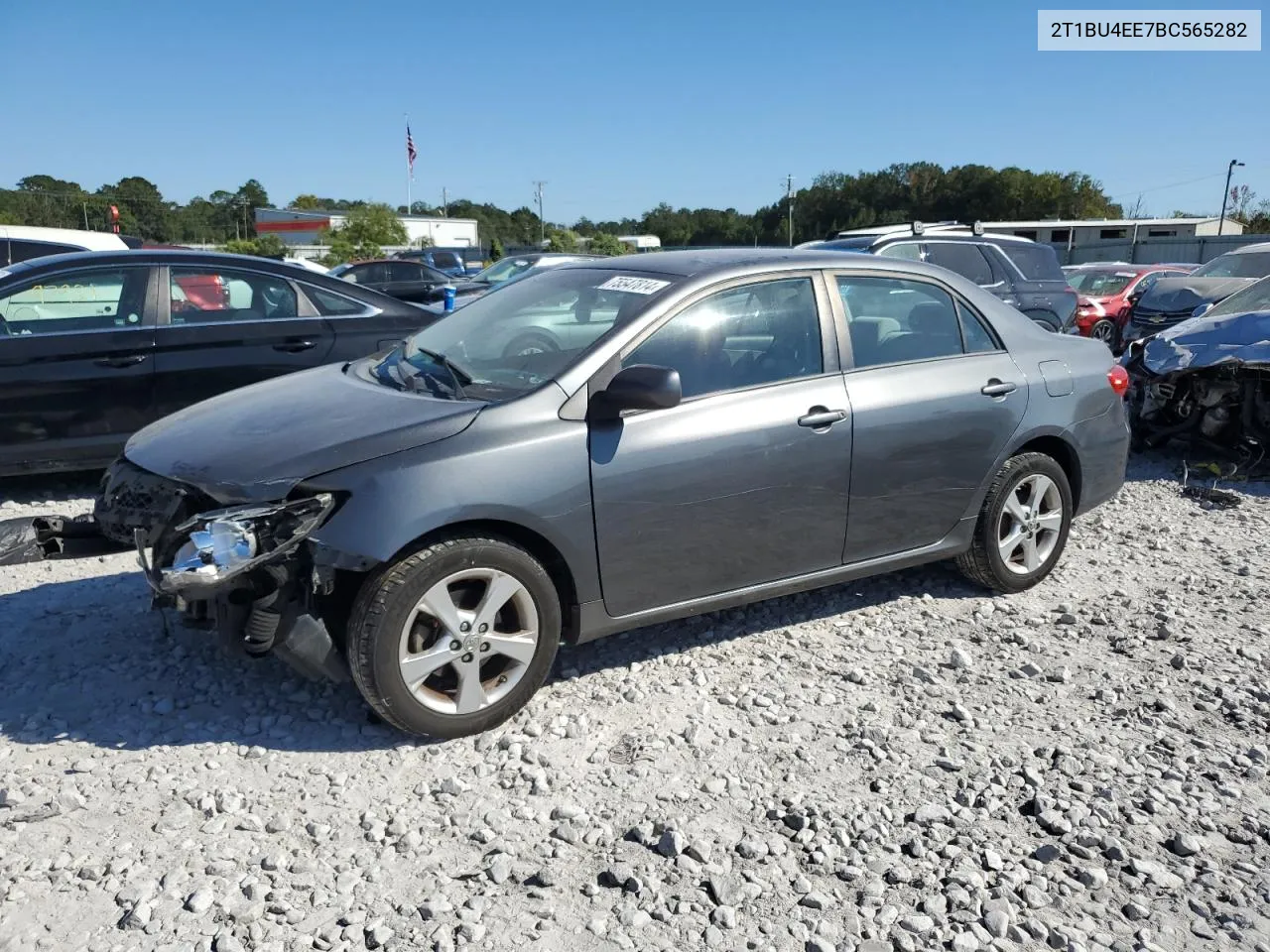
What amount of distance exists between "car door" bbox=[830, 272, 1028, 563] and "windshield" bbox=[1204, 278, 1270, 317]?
4827mm

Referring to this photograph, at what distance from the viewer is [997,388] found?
480cm

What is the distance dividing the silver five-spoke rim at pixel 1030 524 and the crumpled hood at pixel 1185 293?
10.9 meters

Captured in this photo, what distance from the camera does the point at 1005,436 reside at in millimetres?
4816

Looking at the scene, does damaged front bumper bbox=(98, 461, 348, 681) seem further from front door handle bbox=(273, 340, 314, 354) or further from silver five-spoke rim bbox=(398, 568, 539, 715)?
front door handle bbox=(273, 340, 314, 354)

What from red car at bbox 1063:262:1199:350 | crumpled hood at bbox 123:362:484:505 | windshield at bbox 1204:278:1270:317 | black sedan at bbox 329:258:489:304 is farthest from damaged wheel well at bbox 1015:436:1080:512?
black sedan at bbox 329:258:489:304

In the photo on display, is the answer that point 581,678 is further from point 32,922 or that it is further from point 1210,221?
point 1210,221

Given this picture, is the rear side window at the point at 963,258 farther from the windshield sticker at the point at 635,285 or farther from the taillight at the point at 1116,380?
the windshield sticker at the point at 635,285

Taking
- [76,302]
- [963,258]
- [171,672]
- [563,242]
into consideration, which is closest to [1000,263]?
[963,258]

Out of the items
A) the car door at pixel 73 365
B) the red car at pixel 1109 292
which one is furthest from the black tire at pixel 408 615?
the red car at pixel 1109 292

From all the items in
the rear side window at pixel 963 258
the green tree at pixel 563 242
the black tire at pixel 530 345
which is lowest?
the black tire at pixel 530 345

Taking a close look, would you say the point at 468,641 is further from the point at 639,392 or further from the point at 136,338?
the point at 136,338

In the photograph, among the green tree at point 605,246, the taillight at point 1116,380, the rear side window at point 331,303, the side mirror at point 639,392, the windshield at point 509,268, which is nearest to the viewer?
the side mirror at point 639,392

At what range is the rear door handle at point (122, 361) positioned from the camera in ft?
20.9

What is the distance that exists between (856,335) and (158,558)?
2951 mm
